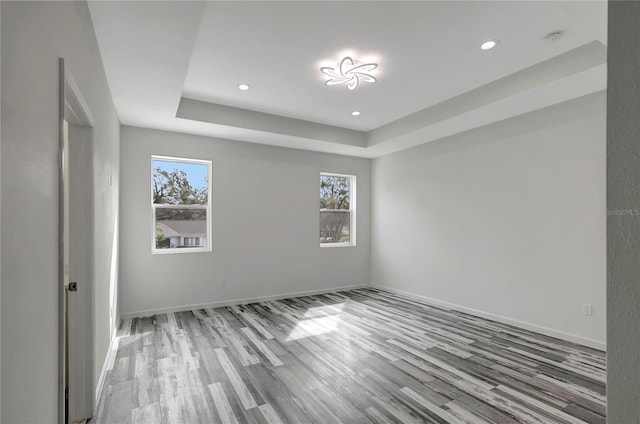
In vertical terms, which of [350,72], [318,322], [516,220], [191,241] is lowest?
[318,322]

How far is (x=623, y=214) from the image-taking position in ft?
1.96

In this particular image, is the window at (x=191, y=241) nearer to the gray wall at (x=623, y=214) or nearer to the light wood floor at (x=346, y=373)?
the light wood floor at (x=346, y=373)

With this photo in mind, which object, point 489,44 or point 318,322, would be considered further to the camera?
point 318,322

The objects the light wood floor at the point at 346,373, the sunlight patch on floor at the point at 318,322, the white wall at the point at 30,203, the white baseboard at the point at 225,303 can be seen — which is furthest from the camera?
the white baseboard at the point at 225,303

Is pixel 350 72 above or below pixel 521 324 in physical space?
above

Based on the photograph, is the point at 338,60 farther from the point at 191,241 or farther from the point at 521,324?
the point at 521,324

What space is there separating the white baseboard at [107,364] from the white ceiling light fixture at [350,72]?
133 inches

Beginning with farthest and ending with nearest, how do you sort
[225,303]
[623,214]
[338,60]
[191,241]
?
[225,303] < [191,241] < [338,60] < [623,214]

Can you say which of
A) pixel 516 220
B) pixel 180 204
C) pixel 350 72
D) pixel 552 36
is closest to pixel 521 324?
pixel 516 220

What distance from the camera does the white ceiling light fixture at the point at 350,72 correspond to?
3.07 meters

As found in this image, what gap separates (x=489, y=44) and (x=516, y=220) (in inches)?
89.6

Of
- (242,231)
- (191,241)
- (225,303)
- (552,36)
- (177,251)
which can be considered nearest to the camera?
(552,36)

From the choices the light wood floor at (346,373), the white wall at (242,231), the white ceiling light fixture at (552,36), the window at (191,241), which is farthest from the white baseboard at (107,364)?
the white ceiling light fixture at (552,36)

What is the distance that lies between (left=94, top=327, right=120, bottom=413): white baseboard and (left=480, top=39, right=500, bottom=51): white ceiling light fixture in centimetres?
419
